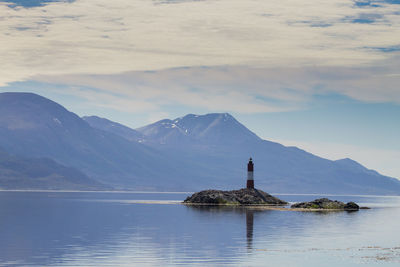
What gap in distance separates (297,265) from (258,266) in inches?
141

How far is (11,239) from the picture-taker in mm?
82625

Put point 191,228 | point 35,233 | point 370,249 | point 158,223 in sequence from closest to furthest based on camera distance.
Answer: point 370,249 < point 35,233 < point 191,228 < point 158,223

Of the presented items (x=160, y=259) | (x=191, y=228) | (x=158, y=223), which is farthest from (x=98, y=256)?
(x=158, y=223)

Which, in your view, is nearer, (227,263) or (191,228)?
(227,263)

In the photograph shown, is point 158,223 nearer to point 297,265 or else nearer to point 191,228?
point 191,228

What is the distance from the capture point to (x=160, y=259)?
6312 cm

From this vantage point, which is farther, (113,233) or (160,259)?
(113,233)

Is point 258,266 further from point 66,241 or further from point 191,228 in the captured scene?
point 191,228

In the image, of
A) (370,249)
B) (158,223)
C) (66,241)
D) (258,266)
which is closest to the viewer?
(258,266)

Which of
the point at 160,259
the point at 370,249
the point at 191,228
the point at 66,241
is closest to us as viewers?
the point at 160,259

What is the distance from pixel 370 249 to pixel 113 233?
1456 inches

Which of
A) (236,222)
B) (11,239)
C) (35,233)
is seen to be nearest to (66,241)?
(11,239)

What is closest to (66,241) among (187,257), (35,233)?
(35,233)

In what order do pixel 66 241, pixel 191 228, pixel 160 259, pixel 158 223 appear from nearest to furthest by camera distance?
pixel 160 259, pixel 66 241, pixel 191 228, pixel 158 223
